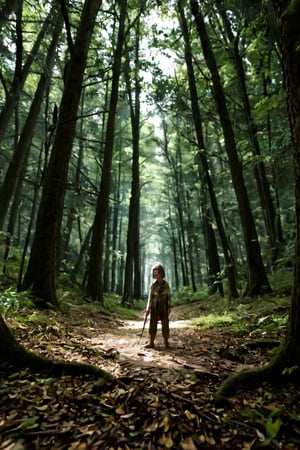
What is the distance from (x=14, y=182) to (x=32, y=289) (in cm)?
398

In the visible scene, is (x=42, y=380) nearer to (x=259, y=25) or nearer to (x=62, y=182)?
(x=62, y=182)

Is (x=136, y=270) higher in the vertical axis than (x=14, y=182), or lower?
lower

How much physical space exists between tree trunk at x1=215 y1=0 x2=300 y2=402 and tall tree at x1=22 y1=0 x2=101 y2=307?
15.0 feet

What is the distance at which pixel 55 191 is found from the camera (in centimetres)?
685

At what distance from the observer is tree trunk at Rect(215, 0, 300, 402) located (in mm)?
2960

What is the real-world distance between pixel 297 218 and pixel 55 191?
17.5ft

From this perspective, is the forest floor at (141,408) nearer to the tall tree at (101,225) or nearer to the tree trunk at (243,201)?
the tree trunk at (243,201)

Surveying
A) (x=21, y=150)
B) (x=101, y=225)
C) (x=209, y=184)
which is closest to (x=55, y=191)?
(x=21, y=150)

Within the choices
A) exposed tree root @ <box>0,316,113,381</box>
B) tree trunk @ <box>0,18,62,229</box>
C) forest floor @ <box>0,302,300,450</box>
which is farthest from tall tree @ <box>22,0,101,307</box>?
exposed tree root @ <box>0,316,113,381</box>

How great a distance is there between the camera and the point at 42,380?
304 centimetres

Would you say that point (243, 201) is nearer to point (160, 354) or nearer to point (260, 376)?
point (160, 354)

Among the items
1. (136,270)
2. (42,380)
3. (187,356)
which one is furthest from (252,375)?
(136,270)

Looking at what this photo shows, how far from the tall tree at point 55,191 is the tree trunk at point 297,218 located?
180 inches

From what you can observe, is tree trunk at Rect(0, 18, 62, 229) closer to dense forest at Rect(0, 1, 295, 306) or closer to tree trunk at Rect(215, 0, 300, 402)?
dense forest at Rect(0, 1, 295, 306)
